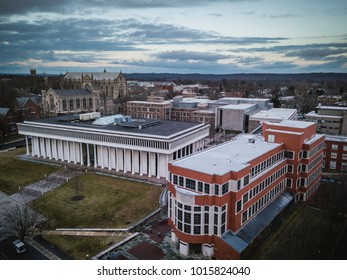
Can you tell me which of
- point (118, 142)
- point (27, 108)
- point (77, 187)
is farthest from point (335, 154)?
point (27, 108)

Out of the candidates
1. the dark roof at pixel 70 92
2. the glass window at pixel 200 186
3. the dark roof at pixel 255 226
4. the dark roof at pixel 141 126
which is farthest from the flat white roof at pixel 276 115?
the dark roof at pixel 70 92

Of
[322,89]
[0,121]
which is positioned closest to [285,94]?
[322,89]

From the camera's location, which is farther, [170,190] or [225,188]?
[170,190]

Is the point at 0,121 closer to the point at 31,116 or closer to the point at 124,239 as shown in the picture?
the point at 31,116

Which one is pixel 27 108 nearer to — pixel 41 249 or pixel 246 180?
pixel 41 249

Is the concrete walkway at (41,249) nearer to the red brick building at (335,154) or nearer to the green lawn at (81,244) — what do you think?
the green lawn at (81,244)

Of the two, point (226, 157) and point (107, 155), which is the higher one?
point (226, 157)

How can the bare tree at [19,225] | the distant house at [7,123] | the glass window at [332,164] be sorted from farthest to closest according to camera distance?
the distant house at [7,123] → the glass window at [332,164] → the bare tree at [19,225]
